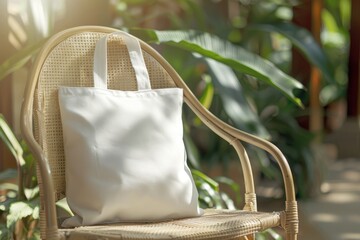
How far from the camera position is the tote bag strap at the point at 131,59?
2105 mm

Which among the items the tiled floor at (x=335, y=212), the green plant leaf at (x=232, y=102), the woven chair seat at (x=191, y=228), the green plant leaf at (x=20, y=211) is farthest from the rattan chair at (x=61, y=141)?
the tiled floor at (x=335, y=212)

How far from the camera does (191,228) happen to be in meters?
1.81

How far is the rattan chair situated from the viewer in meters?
1.72

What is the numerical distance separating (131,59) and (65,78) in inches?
8.3

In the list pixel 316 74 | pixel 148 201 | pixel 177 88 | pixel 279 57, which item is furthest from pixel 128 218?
pixel 316 74

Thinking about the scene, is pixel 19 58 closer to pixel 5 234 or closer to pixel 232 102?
pixel 5 234

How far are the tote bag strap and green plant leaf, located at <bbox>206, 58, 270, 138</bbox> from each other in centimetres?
59

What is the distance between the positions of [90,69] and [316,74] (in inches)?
117

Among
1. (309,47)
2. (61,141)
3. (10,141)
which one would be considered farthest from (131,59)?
(309,47)

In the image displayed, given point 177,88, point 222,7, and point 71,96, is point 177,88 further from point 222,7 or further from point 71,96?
point 222,7

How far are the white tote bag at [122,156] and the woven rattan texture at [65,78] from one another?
0.04 m

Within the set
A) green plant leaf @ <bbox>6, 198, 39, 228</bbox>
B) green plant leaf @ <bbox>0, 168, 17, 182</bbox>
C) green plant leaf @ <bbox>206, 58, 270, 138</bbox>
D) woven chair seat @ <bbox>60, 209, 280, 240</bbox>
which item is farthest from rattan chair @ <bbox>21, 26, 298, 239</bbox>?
green plant leaf @ <bbox>206, 58, 270, 138</bbox>

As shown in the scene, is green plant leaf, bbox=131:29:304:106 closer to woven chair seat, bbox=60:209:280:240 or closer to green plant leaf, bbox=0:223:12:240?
woven chair seat, bbox=60:209:280:240

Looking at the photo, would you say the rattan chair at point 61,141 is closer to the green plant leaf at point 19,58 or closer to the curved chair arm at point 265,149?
the curved chair arm at point 265,149
